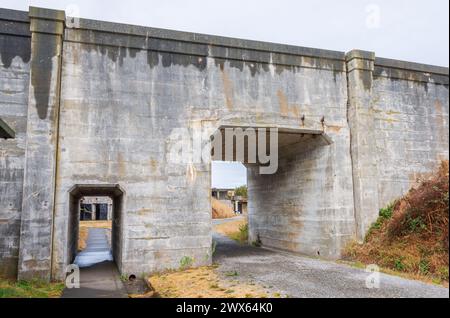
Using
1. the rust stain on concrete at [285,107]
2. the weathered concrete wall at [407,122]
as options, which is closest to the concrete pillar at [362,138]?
the weathered concrete wall at [407,122]

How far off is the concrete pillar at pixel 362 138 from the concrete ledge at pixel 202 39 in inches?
26.0

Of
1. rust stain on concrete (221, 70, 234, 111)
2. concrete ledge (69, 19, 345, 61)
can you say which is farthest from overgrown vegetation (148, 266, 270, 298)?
concrete ledge (69, 19, 345, 61)

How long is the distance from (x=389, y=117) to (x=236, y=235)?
393 inches

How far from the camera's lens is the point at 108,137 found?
32.0 feet

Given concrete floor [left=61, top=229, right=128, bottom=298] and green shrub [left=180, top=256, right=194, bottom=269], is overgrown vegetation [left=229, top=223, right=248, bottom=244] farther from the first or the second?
green shrub [left=180, top=256, right=194, bottom=269]

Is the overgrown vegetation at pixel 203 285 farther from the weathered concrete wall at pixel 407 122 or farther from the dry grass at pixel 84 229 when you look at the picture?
the dry grass at pixel 84 229

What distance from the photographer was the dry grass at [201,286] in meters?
7.04

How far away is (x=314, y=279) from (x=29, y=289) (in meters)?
5.97

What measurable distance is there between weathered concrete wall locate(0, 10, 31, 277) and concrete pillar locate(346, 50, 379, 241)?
9037 mm

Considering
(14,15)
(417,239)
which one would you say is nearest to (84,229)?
(14,15)

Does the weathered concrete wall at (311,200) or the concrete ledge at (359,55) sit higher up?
the concrete ledge at (359,55)

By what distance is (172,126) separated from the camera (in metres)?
10.2
